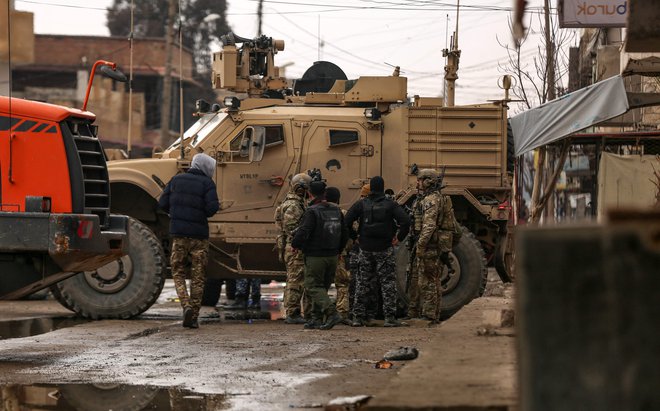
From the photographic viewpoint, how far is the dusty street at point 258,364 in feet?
23.6

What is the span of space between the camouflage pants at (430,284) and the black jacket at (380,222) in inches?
17.3

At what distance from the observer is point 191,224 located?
14.0m

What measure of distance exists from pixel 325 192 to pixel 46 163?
159 inches

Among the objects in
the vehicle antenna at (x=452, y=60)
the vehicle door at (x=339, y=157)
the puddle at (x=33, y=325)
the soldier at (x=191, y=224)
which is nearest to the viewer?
the puddle at (x=33, y=325)

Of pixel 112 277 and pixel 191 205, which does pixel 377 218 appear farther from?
pixel 112 277

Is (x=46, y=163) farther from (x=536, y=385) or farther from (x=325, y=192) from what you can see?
(x=536, y=385)

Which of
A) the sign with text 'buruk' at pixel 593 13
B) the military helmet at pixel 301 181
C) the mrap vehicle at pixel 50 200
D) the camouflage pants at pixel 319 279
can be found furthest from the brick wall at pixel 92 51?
the mrap vehicle at pixel 50 200

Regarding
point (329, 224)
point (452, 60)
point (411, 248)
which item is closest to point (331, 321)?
point (329, 224)

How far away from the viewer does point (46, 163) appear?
11.2 m

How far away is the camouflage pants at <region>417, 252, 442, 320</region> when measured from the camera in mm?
14750

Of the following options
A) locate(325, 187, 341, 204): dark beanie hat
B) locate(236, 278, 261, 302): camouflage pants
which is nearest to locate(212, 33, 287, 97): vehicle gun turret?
locate(236, 278, 261, 302): camouflage pants

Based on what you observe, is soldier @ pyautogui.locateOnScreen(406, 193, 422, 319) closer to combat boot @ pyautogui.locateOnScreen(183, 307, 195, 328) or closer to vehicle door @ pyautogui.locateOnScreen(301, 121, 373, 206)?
vehicle door @ pyautogui.locateOnScreen(301, 121, 373, 206)

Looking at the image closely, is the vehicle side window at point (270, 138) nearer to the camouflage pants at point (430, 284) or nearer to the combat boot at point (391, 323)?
the camouflage pants at point (430, 284)

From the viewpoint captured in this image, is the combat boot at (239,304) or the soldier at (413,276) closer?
the soldier at (413,276)
